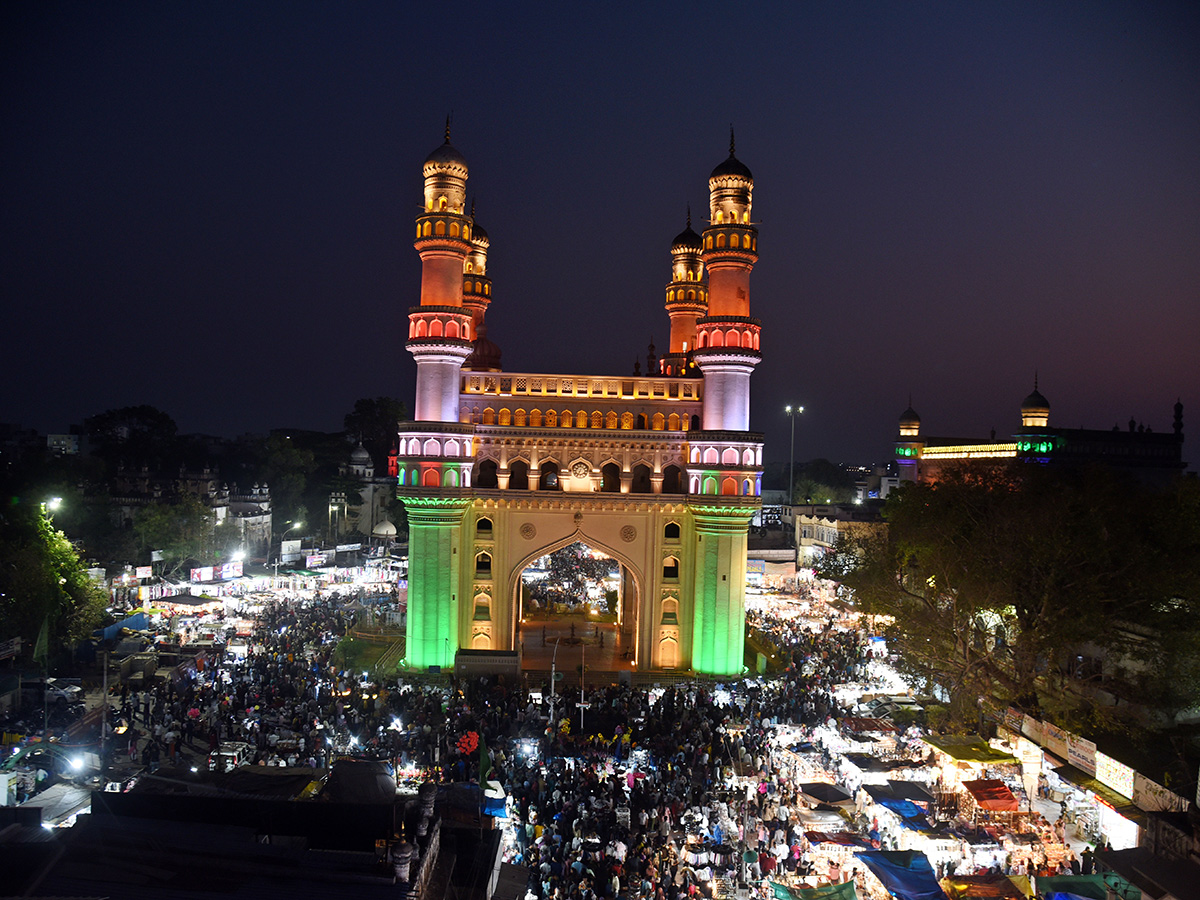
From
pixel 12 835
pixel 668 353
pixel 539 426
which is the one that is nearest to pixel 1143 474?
pixel 668 353

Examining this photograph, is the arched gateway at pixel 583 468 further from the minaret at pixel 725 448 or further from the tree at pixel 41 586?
the tree at pixel 41 586

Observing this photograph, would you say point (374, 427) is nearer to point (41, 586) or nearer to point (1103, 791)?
point (41, 586)

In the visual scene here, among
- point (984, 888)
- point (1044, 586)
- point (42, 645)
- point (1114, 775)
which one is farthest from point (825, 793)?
point (42, 645)

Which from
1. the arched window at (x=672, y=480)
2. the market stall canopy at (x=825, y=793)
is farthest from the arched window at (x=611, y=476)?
the market stall canopy at (x=825, y=793)

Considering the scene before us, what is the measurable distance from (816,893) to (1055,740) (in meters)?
9.40

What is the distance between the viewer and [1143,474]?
46156mm

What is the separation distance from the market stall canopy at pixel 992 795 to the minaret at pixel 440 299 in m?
20.6

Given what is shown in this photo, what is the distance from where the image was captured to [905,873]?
13672mm

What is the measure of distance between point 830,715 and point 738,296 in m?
15.3

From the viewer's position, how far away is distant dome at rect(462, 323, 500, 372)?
44125 mm

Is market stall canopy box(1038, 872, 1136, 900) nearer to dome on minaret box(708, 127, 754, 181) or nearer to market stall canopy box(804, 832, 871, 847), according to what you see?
market stall canopy box(804, 832, 871, 847)

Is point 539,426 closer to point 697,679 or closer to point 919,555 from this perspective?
point 697,679

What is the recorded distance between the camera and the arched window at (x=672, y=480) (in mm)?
32250

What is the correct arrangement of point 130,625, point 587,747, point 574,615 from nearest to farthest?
point 587,747 → point 130,625 → point 574,615
